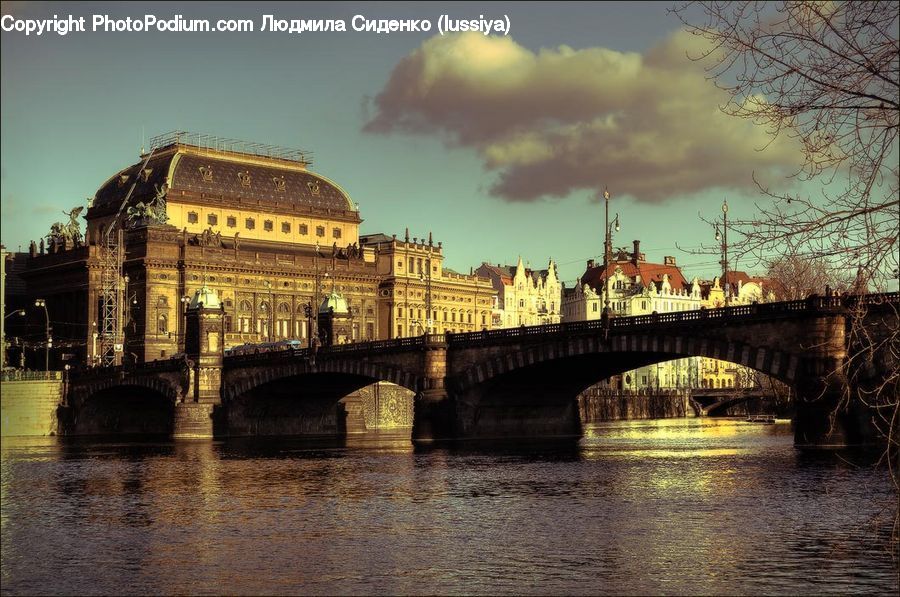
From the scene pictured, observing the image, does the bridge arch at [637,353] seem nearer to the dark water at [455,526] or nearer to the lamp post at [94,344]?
the dark water at [455,526]

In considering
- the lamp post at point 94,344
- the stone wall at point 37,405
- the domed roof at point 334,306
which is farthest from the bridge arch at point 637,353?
the lamp post at point 94,344

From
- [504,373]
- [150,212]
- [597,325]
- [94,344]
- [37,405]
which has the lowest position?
[37,405]

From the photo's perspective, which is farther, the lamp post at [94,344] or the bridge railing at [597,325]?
the lamp post at [94,344]

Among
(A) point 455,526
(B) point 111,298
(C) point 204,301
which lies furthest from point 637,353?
(B) point 111,298

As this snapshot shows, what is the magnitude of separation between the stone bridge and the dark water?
19.0 feet

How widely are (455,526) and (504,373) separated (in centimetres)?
5726

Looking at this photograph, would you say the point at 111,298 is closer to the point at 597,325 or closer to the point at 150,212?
the point at 150,212

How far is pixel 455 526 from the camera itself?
47094 millimetres

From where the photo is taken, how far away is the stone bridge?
260 ft

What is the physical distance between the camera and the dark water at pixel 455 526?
34375 millimetres

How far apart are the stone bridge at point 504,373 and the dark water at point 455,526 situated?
5805 millimetres

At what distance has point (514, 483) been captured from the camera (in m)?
65.5

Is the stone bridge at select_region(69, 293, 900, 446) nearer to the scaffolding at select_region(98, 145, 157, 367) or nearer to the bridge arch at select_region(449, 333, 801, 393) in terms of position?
the bridge arch at select_region(449, 333, 801, 393)

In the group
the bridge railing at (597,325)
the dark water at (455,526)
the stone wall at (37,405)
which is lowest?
the dark water at (455,526)
